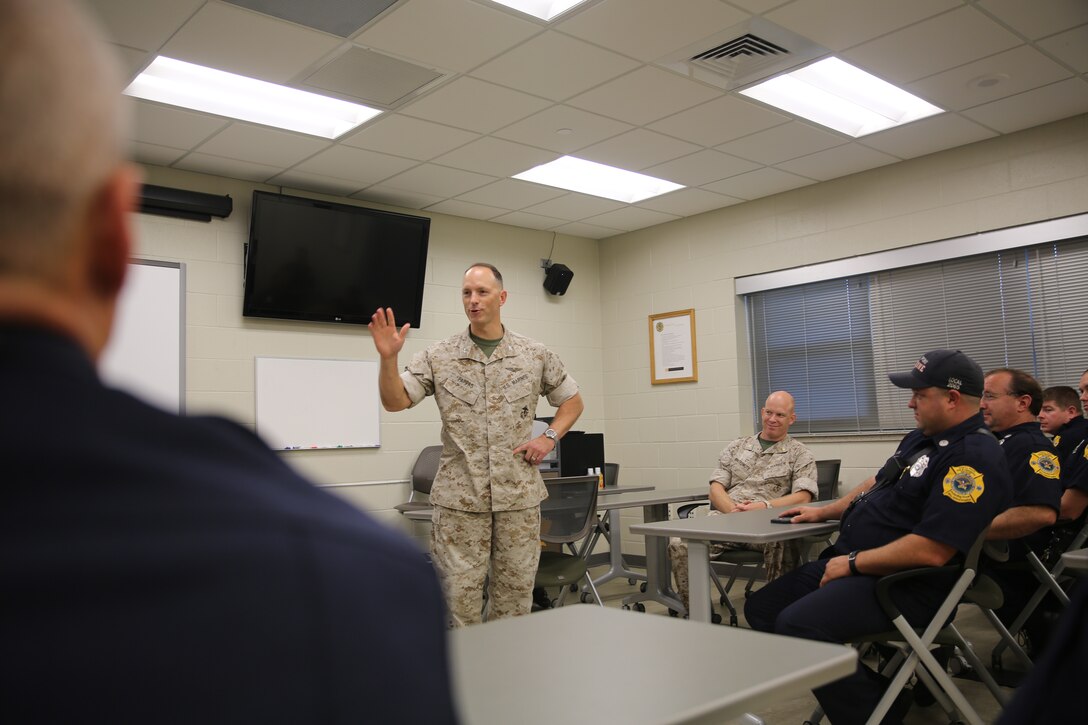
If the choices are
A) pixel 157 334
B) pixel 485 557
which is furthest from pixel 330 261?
pixel 485 557

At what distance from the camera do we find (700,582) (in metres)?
3.30

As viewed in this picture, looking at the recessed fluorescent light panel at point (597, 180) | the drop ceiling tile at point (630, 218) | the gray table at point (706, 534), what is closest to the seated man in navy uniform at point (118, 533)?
the gray table at point (706, 534)

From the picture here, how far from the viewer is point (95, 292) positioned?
44 centimetres

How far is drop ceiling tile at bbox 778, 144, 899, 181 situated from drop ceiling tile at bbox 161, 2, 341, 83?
334 centimetres

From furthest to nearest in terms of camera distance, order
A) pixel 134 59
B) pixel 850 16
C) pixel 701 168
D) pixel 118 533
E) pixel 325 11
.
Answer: pixel 701 168 → pixel 134 59 → pixel 850 16 → pixel 325 11 → pixel 118 533

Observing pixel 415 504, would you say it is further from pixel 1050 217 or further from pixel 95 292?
pixel 95 292

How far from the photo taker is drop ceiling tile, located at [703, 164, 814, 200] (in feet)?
20.6

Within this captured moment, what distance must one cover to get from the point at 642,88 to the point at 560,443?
2328 mm

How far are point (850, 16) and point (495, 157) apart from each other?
2.46 m

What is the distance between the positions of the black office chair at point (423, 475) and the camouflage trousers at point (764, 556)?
6.56 ft

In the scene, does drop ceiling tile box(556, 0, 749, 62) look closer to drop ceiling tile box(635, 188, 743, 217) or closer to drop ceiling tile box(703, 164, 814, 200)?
drop ceiling tile box(703, 164, 814, 200)

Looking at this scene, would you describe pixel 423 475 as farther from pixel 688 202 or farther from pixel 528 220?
pixel 688 202

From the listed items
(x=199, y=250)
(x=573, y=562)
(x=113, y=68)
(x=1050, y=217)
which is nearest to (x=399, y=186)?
(x=199, y=250)

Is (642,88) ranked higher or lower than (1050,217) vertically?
higher
